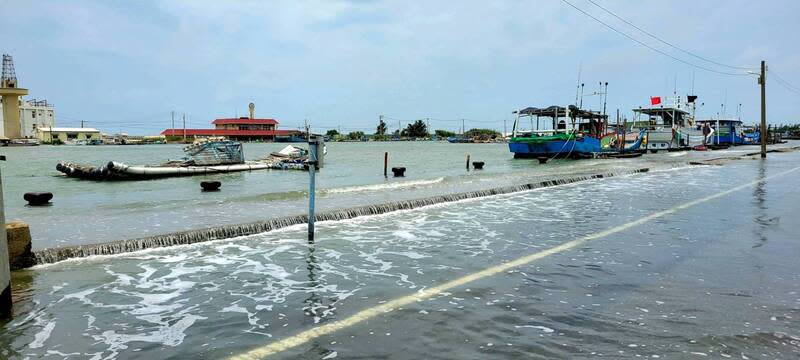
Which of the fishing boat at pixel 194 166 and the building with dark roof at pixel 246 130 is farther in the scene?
the building with dark roof at pixel 246 130

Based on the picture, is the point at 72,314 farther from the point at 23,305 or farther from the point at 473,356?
the point at 473,356

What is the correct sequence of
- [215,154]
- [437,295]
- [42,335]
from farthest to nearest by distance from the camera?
[215,154]
[437,295]
[42,335]

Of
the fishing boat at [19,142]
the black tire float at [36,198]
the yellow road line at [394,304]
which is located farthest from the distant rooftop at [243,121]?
the yellow road line at [394,304]

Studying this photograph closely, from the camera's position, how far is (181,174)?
33.2 m

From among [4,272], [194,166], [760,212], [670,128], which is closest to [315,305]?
[4,272]

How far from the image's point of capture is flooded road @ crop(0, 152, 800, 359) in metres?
4.62

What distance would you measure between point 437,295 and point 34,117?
7446 inches

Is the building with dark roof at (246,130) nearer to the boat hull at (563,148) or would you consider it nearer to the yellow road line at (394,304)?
the boat hull at (563,148)

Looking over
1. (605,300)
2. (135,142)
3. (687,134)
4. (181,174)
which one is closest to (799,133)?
(687,134)

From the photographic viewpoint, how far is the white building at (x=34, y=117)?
6127 inches

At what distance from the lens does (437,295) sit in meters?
6.17

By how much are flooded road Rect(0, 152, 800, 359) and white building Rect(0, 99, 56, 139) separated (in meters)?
177

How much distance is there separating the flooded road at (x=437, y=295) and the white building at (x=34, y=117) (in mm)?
177151

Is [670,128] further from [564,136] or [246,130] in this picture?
[246,130]
